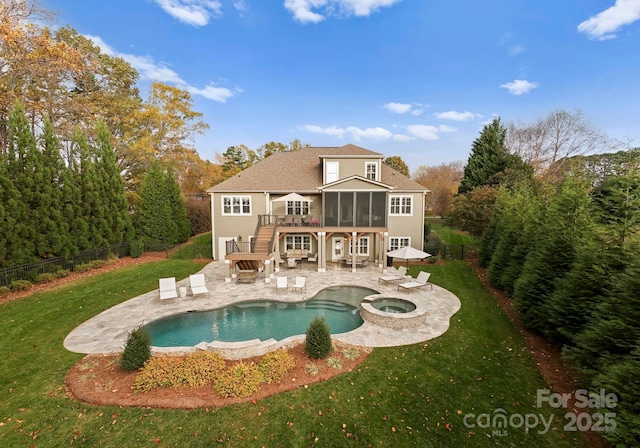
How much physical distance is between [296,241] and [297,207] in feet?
8.92

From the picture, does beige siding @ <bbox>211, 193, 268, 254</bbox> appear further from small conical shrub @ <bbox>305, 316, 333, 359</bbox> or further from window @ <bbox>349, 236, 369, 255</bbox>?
small conical shrub @ <bbox>305, 316, 333, 359</bbox>

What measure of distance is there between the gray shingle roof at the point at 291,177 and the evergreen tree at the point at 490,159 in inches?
730

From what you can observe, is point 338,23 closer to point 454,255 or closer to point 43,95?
point 454,255

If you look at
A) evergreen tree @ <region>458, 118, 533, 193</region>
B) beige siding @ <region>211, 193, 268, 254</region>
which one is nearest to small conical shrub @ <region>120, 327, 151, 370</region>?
beige siding @ <region>211, 193, 268, 254</region>

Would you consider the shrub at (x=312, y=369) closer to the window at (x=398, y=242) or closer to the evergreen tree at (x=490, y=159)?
the window at (x=398, y=242)

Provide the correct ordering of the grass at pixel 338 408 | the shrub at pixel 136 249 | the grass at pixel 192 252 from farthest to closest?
1. the grass at pixel 192 252
2. the shrub at pixel 136 249
3. the grass at pixel 338 408

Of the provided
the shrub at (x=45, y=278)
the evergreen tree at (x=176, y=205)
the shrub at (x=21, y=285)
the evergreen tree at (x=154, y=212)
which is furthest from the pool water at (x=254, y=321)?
the evergreen tree at (x=176, y=205)

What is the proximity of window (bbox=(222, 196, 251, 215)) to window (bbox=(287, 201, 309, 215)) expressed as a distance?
3.13m

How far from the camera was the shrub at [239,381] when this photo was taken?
255 inches

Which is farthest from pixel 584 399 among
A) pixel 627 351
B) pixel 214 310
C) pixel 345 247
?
pixel 345 247

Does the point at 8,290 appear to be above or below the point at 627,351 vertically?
below

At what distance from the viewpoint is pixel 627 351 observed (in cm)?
567

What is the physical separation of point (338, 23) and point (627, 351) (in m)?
25.3

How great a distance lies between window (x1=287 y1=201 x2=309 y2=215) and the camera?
2112 cm
